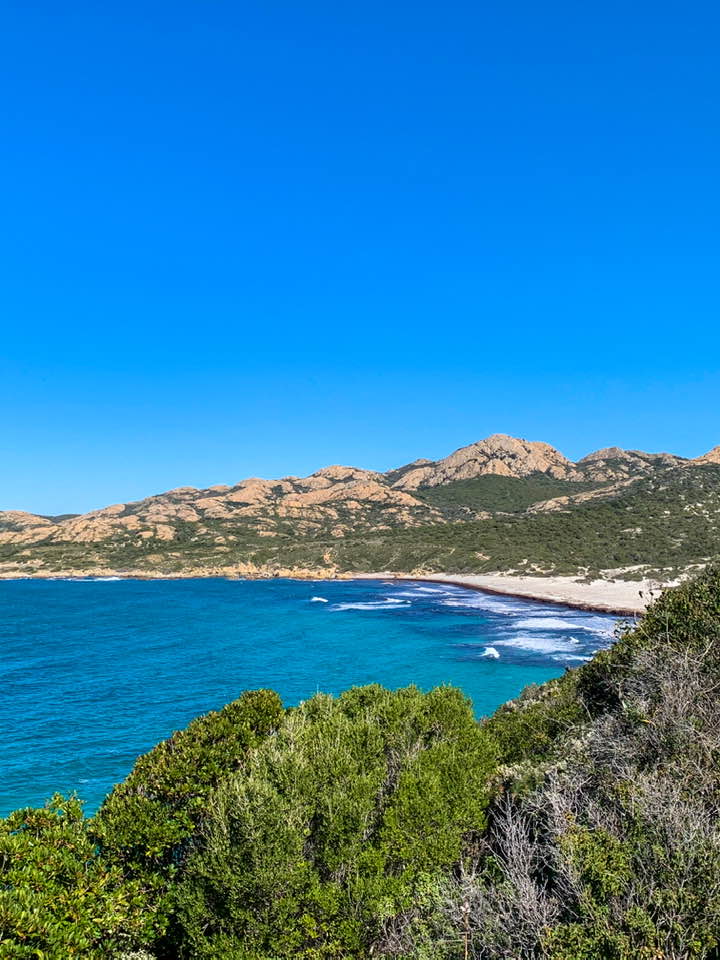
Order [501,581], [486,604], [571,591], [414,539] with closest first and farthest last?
[486,604], [571,591], [501,581], [414,539]

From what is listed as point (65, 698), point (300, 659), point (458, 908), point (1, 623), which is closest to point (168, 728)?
point (65, 698)

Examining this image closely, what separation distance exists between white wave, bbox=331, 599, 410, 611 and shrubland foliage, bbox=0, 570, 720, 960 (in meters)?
70.3

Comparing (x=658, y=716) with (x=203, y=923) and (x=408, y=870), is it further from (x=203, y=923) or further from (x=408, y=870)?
(x=203, y=923)

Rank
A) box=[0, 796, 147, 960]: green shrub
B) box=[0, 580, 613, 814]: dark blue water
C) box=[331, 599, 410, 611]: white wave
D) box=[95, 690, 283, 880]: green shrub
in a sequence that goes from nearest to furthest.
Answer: box=[0, 796, 147, 960]: green shrub → box=[95, 690, 283, 880]: green shrub → box=[0, 580, 613, 814]: dark blue water → box=[331, 599, 410, 611]: white wave

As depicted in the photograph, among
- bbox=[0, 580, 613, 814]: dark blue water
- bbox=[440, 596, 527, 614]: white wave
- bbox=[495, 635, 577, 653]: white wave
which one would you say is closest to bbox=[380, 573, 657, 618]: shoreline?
bbox=[0, 580, 613, 814]: dark blue water

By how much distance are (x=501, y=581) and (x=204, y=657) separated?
64.7m

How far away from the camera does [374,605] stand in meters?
90.1

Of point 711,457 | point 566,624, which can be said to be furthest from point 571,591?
point 711,457

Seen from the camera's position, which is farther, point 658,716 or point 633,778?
point 658,716

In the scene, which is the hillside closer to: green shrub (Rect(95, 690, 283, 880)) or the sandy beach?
the sandy beach

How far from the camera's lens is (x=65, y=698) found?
139 ft

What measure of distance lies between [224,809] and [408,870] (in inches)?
166

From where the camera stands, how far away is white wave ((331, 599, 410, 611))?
285 feet

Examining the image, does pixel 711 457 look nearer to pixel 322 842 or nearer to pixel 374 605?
pixel 374 605
